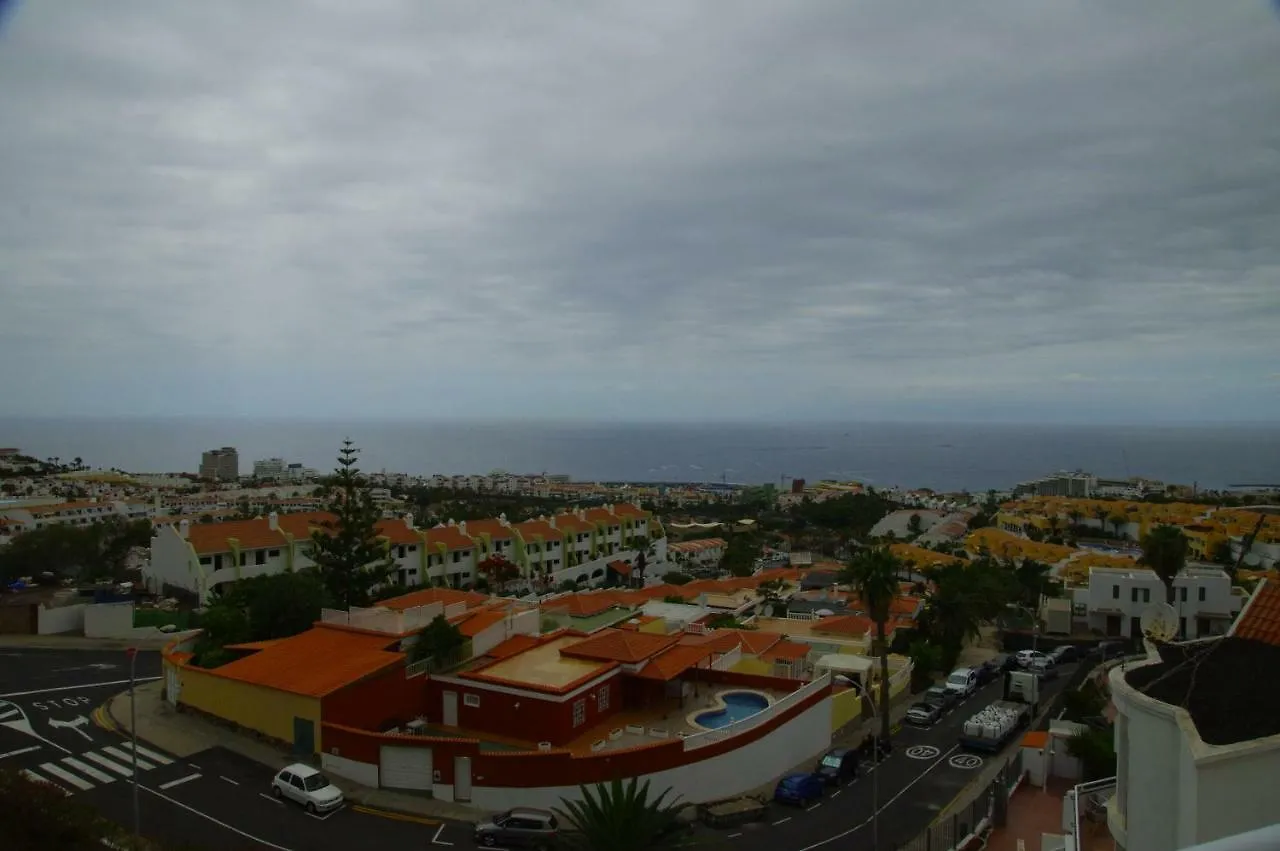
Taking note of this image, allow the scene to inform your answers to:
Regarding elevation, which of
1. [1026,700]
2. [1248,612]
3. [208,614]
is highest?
[1248,612]

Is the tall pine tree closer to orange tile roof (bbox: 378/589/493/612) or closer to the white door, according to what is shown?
orange tile roof (bbox: 378/589/493/612)

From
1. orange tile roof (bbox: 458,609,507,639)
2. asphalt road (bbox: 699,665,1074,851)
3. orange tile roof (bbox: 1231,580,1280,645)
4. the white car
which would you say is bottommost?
asphalt road (bbox: 699,665,1074,851)

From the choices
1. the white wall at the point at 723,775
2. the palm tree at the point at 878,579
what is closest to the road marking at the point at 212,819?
the white wall at the point at 723,775

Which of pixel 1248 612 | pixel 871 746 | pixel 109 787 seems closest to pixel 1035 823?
pixel 871 746

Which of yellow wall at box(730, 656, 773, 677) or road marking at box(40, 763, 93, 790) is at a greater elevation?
yellow wall at box(730, 656, 773, 677)

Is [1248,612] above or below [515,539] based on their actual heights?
above

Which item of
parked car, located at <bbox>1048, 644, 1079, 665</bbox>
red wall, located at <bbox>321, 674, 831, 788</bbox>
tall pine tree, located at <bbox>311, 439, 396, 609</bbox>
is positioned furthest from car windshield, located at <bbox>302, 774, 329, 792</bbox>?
parked car, located at <bbox>1048, 644, 1079, 665</bbox>

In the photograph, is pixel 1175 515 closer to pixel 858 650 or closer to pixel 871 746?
pixel 858 650
